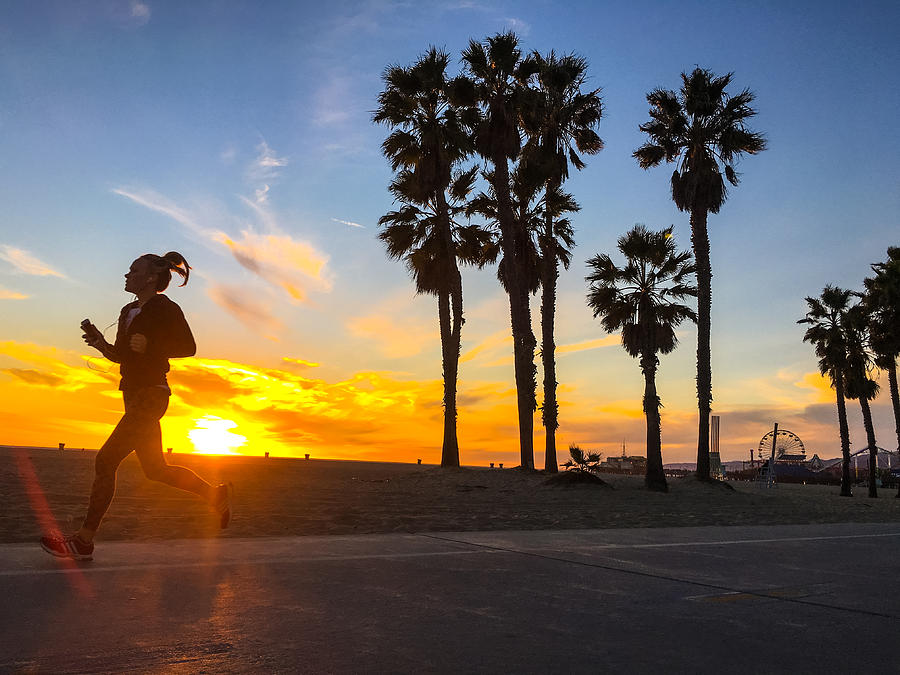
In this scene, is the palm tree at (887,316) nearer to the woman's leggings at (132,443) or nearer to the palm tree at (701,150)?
the palm tree at (701,150)

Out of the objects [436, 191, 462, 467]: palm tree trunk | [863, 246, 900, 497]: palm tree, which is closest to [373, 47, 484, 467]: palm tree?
[436, 191, 462, 467]: palm tree trunk

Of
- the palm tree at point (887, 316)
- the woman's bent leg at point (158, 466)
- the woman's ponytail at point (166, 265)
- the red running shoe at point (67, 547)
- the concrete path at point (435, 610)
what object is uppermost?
the palm tree at point (887, 316)

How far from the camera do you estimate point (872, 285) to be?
127 feet

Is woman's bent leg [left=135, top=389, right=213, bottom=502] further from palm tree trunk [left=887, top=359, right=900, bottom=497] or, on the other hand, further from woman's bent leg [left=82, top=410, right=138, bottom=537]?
palm tree trunk [left=887, top=359, right=900, bottom=497]

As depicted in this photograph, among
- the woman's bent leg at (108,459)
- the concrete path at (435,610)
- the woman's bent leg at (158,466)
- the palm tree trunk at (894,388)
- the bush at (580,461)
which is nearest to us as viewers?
the concrete path at (435,610)

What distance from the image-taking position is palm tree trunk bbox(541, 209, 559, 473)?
107 feet

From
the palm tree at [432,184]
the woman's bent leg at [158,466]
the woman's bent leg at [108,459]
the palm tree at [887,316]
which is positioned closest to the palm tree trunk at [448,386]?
the palm tree at [432,184]

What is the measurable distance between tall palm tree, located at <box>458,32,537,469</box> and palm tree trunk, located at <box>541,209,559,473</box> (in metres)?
0.98

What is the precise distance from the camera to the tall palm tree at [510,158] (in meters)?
30.4

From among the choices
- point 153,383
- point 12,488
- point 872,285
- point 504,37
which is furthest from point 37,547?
point 872,285

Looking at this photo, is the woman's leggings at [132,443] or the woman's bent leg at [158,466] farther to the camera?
the woman's bent leg at [158,466]

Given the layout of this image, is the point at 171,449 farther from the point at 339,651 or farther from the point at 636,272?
the point at 339,651

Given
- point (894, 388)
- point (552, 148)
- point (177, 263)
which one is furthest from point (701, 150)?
point (177, 263)

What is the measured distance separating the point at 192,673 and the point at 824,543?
23.9ft
